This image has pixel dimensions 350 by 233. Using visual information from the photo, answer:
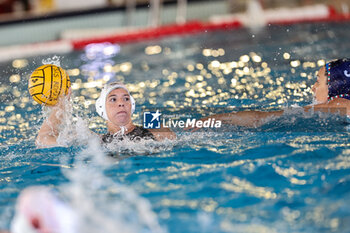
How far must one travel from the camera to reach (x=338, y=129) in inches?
155

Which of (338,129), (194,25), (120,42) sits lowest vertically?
(338,129)

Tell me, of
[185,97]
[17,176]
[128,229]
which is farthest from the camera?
[185,97]

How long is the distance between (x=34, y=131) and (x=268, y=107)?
7.53 ft

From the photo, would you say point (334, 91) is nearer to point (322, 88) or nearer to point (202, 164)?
point (322, 88)

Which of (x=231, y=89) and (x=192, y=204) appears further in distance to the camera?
(x=231, y=89)

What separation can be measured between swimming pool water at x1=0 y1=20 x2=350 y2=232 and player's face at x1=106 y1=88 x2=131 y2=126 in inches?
9.6

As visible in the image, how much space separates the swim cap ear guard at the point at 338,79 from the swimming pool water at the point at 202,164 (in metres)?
0.20

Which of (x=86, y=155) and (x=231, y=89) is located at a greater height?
(x=231, y=89)

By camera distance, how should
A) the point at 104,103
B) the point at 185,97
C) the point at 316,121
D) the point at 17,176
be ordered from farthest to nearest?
the point at 185,97, the point at 316,121, the point at 104,103, the point at 17,176

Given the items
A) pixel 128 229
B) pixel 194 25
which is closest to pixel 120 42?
pixel 194 25

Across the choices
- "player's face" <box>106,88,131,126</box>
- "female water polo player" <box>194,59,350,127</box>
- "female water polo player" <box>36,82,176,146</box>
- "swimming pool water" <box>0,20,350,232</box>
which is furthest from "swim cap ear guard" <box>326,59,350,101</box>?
"player's face" <box>106,88,131,126</box>

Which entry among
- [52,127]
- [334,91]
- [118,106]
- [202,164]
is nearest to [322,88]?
[334,91]

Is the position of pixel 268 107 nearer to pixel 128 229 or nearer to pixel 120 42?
pixel 128 229

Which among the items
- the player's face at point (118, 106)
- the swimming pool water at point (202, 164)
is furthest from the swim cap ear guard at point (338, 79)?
the player's face at point (118, 106)
